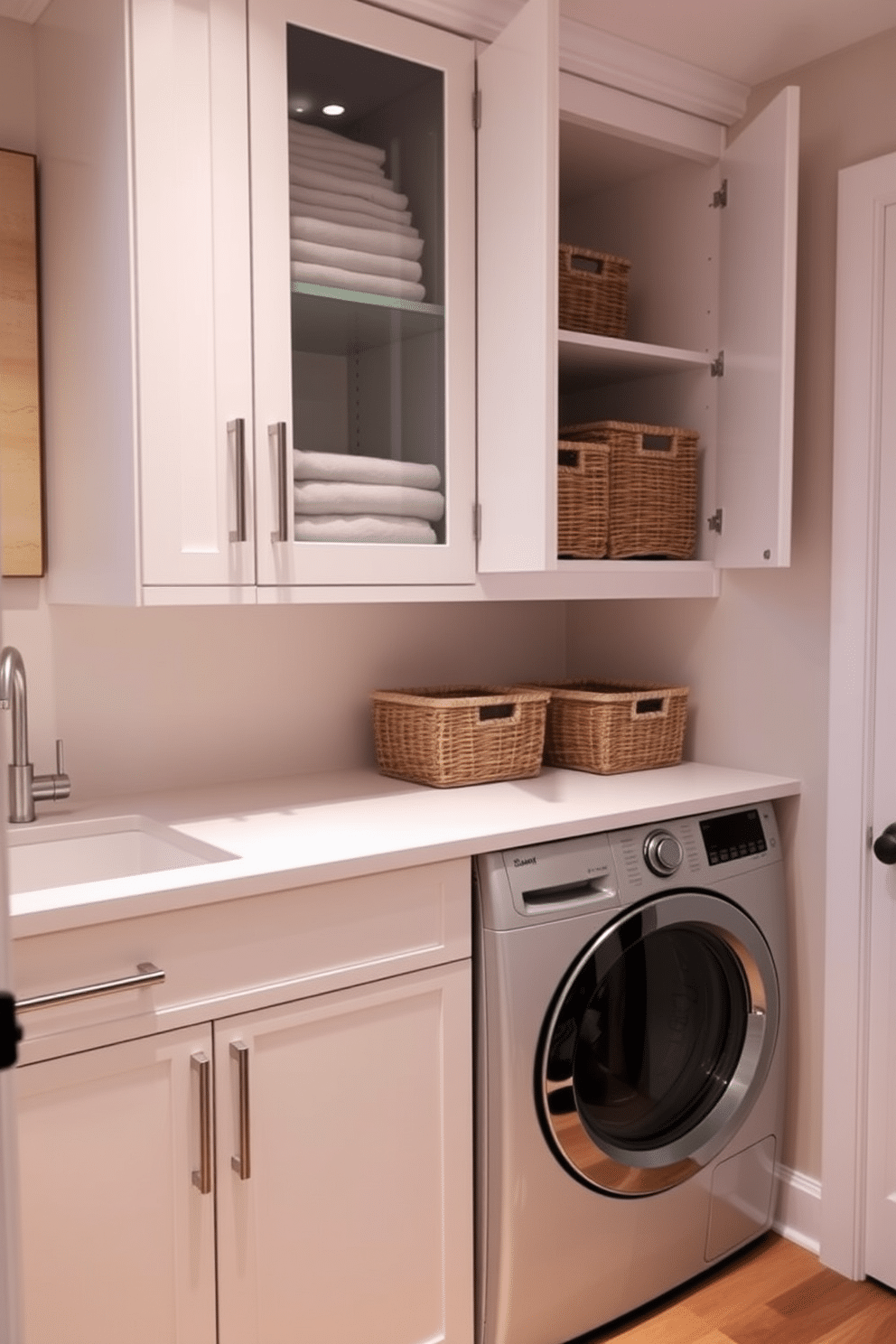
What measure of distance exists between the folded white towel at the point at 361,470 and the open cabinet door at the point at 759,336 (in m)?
0.63

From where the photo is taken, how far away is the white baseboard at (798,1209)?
232 centimetres

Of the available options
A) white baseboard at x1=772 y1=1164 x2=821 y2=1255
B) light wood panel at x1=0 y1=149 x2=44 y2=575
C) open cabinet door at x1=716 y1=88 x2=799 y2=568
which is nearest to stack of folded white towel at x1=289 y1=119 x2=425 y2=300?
light wood panel at x1=0 y1=149 x2=44 y2=575

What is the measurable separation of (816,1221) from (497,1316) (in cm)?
76

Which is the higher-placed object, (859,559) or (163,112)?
(163,112)

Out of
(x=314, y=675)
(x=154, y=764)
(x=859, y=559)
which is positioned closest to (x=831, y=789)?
(x=859, y=559)

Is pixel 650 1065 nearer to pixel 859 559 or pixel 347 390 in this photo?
pixel 859 559

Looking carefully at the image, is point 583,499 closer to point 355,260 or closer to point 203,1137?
point 355,260

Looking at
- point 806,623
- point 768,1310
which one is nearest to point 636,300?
point 806,623

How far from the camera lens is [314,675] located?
2385 millimetres

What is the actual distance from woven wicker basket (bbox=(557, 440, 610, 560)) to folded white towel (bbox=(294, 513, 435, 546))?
271 millimetres

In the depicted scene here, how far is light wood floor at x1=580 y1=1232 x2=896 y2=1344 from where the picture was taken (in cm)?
206

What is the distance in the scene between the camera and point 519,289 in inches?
77.3

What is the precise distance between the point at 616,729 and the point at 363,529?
711 millimetres

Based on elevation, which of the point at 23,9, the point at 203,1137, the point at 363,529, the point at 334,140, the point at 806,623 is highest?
the point at 23,9
